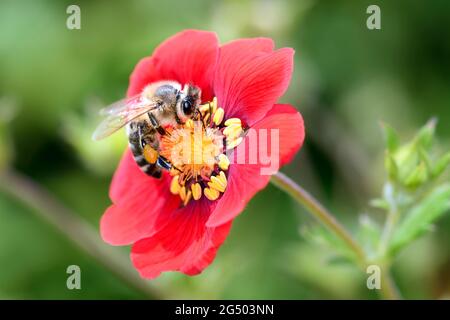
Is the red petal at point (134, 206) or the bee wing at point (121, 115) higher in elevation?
the bee wing at point (121, 115)

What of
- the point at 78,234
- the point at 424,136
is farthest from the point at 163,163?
the point at 78,234

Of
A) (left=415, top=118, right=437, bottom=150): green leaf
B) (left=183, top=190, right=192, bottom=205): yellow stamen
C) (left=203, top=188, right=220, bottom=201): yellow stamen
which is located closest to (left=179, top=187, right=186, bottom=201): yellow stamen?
(left=183, top=190, right=192, bottom=205): yellow stamen

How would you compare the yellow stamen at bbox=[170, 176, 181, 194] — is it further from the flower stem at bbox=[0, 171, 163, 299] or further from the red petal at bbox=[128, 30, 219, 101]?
the flower stem at bbox=[0, 171, 163, 299]

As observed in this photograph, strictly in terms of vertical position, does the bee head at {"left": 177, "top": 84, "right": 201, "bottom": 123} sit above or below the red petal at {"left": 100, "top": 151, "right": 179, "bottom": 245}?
above

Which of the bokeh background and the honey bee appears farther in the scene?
the bokeh background

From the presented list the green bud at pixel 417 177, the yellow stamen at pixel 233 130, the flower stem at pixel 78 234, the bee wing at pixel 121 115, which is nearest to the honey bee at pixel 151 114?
the bee wing at pixel 121 115

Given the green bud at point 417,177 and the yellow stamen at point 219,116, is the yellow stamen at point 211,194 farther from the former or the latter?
the green bud at point 417,177

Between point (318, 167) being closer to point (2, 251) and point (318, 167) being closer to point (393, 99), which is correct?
point (393, 99)
